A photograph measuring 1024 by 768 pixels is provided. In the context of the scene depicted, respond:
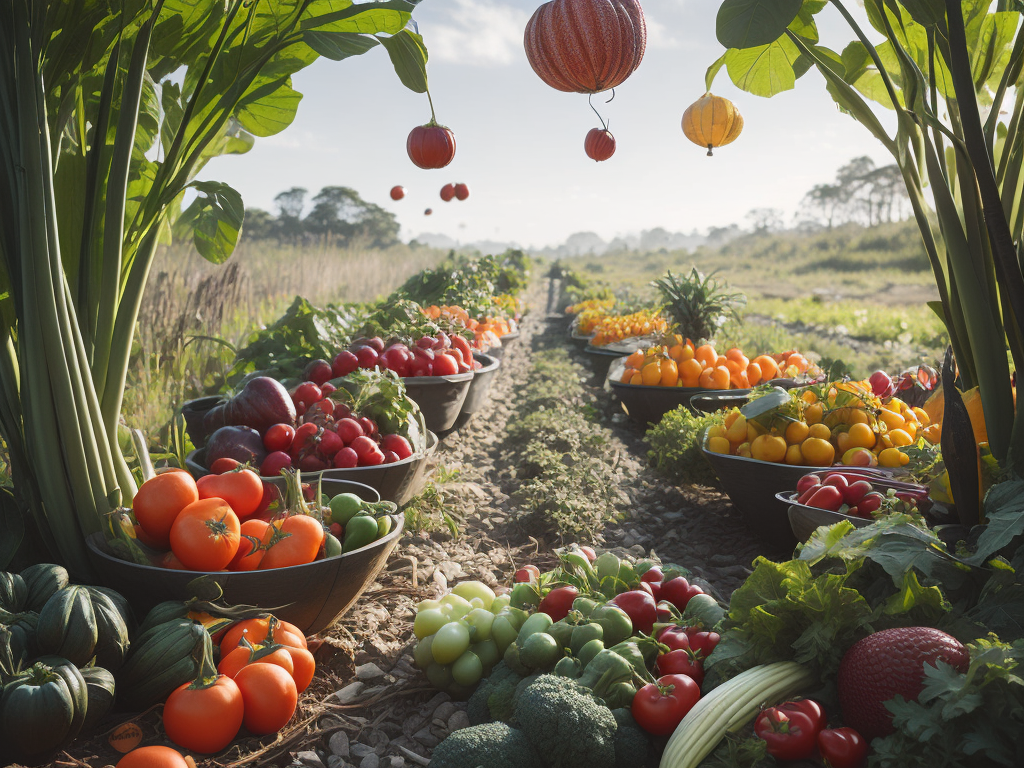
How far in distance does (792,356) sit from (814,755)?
15.7 ft

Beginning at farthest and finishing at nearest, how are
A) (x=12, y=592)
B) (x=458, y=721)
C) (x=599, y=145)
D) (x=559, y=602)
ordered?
(x=599, y=145)
(x=559, y=602)
(x=458, y=721)
(x=12, y=592)

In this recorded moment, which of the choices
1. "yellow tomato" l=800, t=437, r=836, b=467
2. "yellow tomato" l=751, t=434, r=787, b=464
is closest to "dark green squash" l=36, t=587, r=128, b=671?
"yellow tomato" l=751, t=434, r=787, b=464

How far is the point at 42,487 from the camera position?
7.25 feet

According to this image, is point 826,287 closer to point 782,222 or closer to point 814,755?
point 814,755

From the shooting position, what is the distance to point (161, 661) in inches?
74.5

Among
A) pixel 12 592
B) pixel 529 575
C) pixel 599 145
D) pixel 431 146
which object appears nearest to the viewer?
pixel 12 592

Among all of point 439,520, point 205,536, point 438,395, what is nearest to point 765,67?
point 438,395

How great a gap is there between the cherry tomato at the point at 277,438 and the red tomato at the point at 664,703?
1985 millimetres

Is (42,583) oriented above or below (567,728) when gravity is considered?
above

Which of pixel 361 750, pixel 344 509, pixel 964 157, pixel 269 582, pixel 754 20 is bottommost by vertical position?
pixel 361 750

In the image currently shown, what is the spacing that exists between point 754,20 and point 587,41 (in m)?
0.75

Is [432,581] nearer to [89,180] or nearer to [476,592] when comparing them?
[476,592]

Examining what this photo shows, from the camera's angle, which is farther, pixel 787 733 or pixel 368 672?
pixel 368 672

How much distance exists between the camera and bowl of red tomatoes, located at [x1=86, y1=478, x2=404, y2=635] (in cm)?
203
